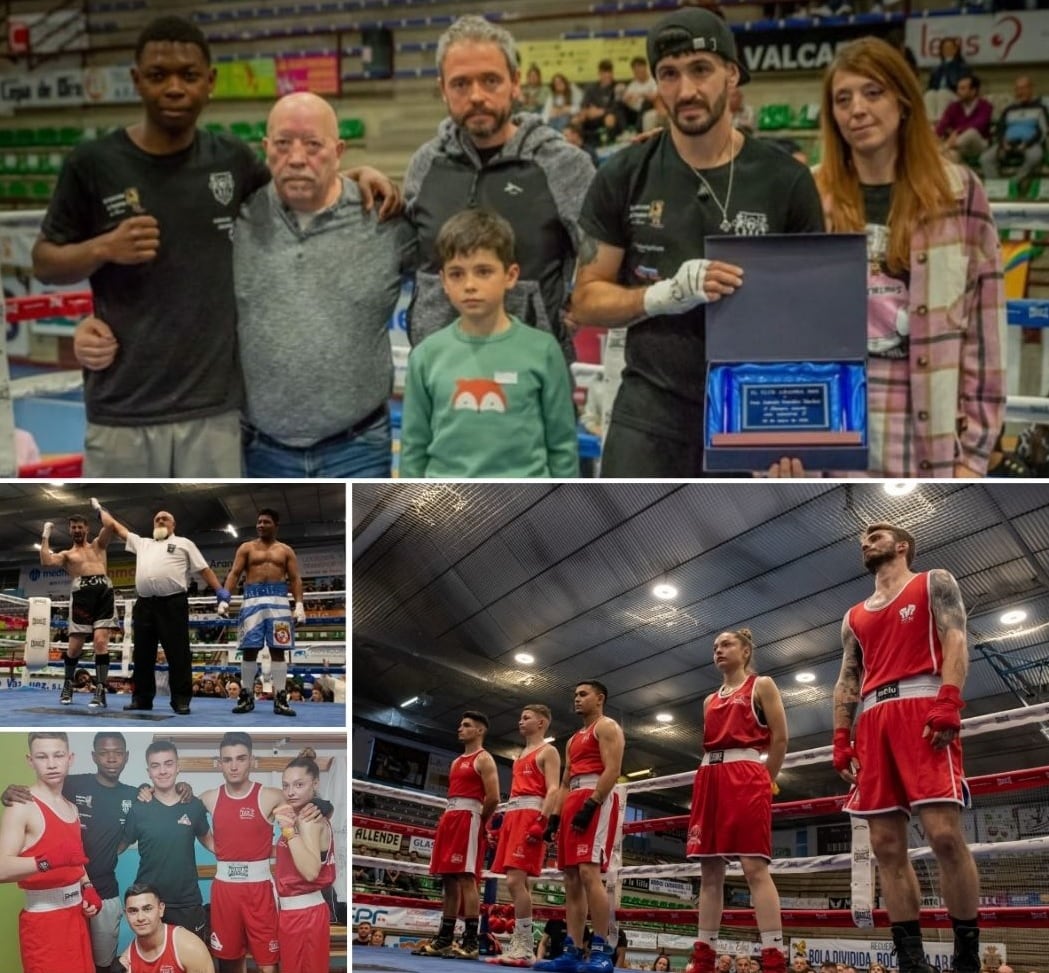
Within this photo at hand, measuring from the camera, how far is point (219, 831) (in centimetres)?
236

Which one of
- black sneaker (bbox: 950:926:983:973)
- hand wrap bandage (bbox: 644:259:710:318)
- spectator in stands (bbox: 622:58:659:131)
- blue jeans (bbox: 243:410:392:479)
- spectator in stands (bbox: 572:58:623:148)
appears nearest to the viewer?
black sneaker (bbox: 950:926:983:973)

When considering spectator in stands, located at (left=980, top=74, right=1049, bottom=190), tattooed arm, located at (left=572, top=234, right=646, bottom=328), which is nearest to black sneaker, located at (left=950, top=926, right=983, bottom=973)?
tattooed arm, located at (left=572, top=234, right=646, bottom=328)

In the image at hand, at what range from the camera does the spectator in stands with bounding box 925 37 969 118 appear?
7.06 metres

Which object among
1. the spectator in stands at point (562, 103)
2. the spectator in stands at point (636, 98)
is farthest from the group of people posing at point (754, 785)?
the spectator in stands at point (562, 103)

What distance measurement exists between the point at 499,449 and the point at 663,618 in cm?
57

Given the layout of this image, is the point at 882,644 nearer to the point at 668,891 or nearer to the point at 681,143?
the point at 668,891

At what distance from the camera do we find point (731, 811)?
7.27 ft

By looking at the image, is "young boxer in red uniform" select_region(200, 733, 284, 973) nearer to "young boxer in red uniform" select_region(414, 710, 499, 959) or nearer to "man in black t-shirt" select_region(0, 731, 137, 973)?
"man in black t-shirt" select_region(0, 731, 137, 973)

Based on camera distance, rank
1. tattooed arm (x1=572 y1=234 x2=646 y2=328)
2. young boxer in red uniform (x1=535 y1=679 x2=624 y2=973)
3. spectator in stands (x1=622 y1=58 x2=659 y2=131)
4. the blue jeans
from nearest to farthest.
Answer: young boxer in red uniform (x1=535 y1=679 x2=624 y2=973), tattooed arm (x1=572 y1=234 x2=646 y2=328), the blue jeans, spectator in stands (x1=622 y1=58 x2=659 y2=131)

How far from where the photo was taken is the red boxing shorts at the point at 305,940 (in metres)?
2.31

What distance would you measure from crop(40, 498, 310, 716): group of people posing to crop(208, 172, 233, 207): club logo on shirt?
797 mm

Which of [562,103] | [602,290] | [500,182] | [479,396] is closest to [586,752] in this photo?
[479,396]

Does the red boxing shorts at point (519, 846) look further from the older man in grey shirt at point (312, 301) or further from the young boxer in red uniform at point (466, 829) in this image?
the older man in grey shirt at point (312, 301)

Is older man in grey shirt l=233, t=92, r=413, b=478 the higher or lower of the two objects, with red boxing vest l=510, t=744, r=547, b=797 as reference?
higher
